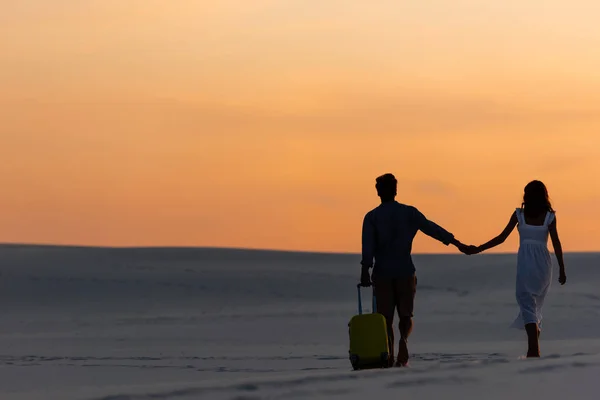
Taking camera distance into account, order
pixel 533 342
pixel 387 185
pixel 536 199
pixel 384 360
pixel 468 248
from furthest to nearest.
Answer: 1. pixel 468 248
2. pixel 387 185
3. pixel 533 342
4. pixel 536 199
5. pixel 384 360

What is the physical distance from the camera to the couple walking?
10852mm

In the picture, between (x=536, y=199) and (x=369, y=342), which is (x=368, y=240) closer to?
(x=369, y=342)

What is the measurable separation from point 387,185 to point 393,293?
86 centimetres

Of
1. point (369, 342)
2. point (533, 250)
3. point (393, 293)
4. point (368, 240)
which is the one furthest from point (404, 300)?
point (533, 250)

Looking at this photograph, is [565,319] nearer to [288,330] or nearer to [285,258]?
[288,330]

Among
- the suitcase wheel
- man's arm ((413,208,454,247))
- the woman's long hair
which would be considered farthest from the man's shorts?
the woman's long hair

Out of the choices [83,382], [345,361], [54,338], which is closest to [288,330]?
[54,338]

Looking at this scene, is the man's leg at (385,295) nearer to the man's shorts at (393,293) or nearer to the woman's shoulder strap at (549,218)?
the man's shorts at (393,293)

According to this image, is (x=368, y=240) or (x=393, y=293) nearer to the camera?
(x=368, y=240)

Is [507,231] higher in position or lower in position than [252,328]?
higher

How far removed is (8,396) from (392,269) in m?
3.14

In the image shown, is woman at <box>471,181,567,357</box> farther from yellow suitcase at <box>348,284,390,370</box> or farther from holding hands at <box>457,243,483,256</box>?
yellow suitcase at <box>348,284,390,370</box>

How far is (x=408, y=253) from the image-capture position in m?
11.2

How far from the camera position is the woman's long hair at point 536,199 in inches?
422
